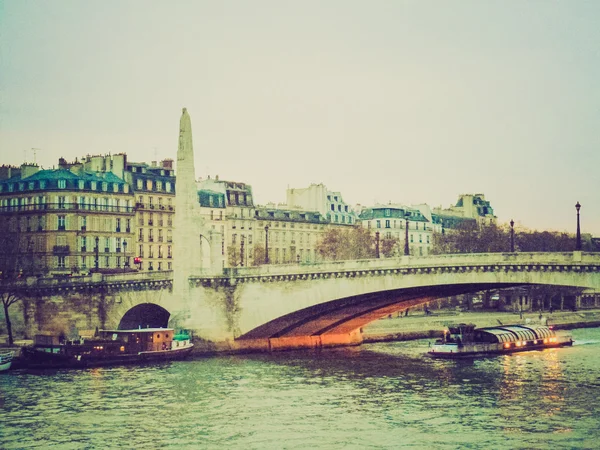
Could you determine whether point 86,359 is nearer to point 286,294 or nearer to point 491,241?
point 286,294

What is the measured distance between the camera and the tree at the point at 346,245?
99.9 meters

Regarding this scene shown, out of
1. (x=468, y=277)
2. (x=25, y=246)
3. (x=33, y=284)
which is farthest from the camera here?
(x=25, y=246)

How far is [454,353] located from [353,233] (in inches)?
1874

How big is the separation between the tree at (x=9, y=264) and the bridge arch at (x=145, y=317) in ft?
20.9

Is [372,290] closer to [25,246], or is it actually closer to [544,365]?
[544,365]

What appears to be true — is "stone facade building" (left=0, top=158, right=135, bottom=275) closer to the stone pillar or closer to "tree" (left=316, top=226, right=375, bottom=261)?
the stone pillar

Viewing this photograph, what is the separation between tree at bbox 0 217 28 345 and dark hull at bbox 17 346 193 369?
254 inches

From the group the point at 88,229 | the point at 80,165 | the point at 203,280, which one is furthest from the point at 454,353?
the point at 80,165

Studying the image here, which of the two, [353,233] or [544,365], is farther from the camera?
[353,233]

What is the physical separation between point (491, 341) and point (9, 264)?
3398 centimetres

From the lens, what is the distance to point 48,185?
8212cm

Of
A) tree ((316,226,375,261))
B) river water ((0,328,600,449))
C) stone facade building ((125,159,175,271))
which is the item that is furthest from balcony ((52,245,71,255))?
river water ((0,328,600,449))

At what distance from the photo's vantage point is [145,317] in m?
67.9

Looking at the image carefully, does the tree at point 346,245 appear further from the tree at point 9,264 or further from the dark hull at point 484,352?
the dark hull at point 484,352
